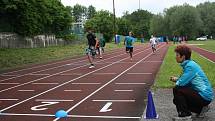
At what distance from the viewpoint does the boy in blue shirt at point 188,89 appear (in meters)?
7.64

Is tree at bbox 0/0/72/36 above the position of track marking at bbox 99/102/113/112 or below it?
above

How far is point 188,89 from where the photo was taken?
7.74 metres

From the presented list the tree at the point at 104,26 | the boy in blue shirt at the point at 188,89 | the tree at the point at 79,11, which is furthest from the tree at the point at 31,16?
the tree at the point at 79,11

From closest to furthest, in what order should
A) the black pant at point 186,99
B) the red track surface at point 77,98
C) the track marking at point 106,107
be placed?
the black pant at point 186,99, the red track surface at point 77,98, the track marking at point 106,107

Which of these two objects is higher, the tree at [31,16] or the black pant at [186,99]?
the tree at [31,16]

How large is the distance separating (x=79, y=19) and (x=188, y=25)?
207 feet

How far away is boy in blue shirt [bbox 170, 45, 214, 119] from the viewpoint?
7645 millimetres

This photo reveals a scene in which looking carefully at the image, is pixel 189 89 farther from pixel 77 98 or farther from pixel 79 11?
pixel 79 11

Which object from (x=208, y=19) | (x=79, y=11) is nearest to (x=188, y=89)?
(x=208, y=19)

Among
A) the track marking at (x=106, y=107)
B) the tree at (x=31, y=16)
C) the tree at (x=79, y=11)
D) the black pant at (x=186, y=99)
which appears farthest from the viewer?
the tree at (x=79, y=11)

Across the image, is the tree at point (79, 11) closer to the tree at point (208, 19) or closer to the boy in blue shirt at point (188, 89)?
the tree at point (208, 19)

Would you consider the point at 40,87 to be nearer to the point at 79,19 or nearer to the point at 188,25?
the point at 188,25

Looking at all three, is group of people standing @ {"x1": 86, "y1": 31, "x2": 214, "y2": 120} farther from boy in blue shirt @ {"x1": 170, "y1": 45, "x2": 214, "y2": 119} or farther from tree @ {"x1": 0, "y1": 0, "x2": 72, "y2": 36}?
tree @ {"x1": 0, "y1": 0, "x2": 72, "y2": 36}

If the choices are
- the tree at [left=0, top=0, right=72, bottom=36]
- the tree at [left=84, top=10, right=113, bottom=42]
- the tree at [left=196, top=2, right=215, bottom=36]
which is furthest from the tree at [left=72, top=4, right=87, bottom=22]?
the tree at [left=0, top=0, right=72, bottom=36]
